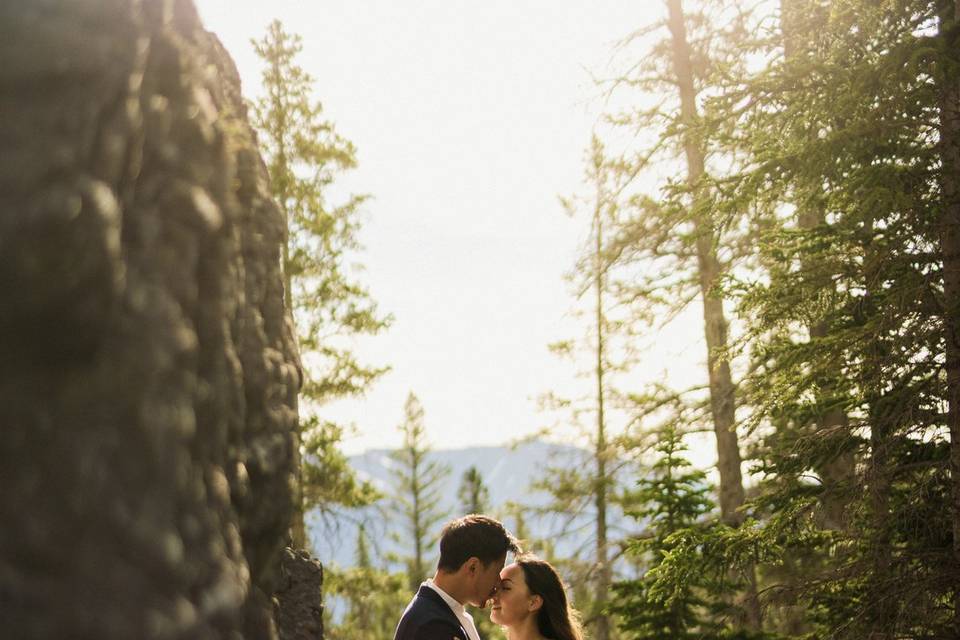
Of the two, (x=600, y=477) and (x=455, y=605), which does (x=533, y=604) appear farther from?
(x=600, y=477)

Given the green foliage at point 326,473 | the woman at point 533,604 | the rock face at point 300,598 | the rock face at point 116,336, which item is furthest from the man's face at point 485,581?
the green foliage at point 326,473

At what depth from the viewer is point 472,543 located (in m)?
4.75

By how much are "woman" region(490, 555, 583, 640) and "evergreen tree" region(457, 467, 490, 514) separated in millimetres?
39027

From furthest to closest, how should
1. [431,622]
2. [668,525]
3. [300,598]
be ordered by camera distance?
[668,525]
[431,622]
[300,598]

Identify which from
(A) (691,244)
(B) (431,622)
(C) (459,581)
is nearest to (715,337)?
(A) (691,244)

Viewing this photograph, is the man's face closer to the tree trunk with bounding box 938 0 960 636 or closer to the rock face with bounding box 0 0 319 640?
the rock face with bounding box 0 0 319 640

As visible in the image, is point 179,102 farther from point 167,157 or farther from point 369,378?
point 369,378

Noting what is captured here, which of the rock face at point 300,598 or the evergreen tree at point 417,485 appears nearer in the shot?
the rock face at point 300,598

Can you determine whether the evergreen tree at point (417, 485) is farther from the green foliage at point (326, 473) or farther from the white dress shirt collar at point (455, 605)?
the white dress shirt collar at point (455, 605)

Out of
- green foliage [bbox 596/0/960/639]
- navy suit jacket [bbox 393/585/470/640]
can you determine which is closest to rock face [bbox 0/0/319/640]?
navy suit jacket [bbox 393/585/470/640]

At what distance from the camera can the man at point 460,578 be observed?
15.1 ft

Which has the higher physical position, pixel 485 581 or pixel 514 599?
pixel 485 581

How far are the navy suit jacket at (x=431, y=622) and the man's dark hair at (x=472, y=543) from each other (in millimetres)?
174

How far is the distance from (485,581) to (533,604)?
1.42 meters
